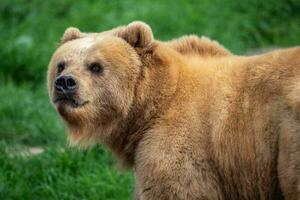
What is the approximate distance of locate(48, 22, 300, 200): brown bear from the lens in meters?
5.89

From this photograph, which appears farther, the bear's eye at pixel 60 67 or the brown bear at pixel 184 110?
the bear's eye at pixel 60 67

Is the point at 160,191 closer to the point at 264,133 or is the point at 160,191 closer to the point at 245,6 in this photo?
the point at 264,133

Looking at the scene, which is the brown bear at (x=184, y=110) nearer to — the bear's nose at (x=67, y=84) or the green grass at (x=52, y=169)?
the bear's nose at (x=67, y=84)

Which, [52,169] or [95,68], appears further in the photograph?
[52,169]

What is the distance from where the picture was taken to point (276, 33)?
42.4ft

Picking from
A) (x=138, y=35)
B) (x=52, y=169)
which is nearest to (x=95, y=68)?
(x=138, y=35)

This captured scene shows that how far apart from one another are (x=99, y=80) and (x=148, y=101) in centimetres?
40

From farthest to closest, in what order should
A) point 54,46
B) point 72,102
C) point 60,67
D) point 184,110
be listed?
point 54,46 < point 60,67 < point 72,102 < point 184,110

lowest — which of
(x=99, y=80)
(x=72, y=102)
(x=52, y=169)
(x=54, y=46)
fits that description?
(x=52, y=169)

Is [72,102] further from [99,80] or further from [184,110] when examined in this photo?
[184,110]

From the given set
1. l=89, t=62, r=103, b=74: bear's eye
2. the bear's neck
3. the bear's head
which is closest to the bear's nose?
the bear's head

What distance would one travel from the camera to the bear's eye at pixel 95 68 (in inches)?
251

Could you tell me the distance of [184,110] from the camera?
6.23 meters

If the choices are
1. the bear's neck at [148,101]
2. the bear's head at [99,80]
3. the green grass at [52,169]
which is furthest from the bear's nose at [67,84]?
the green grass at [52,169]
